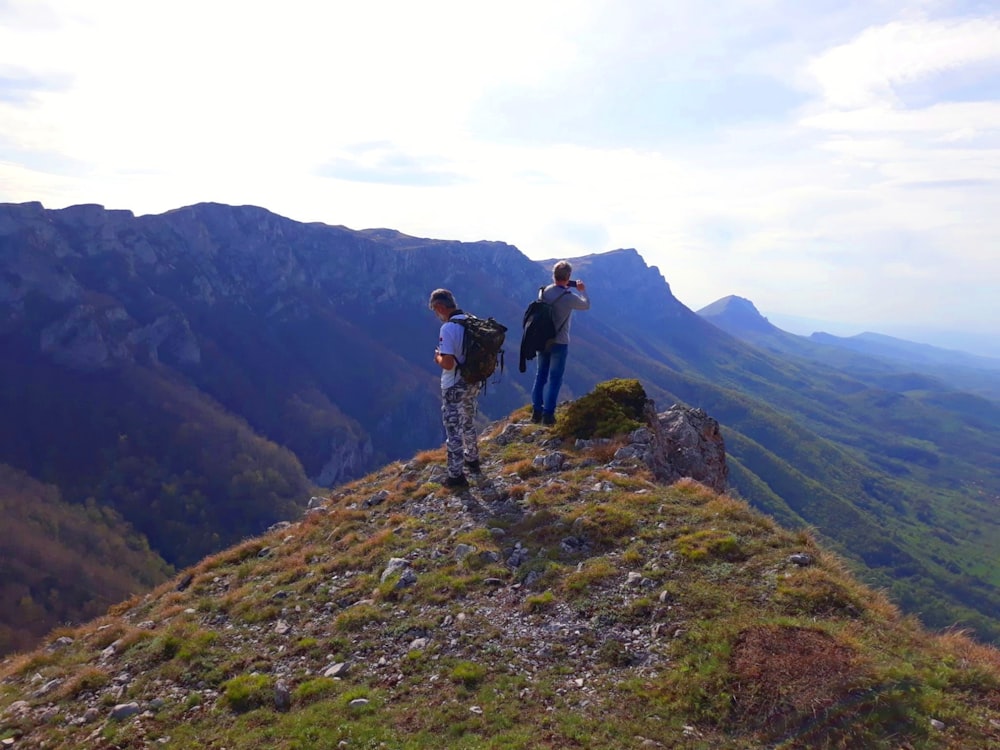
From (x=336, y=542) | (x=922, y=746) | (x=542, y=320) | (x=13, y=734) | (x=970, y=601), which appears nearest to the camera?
(x=922, y=746)

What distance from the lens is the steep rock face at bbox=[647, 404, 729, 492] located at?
16.9m

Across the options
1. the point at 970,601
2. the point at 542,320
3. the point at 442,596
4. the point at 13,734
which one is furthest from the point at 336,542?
the point at 970,601

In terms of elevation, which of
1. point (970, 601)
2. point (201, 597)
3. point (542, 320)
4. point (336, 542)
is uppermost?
point (542, 320)

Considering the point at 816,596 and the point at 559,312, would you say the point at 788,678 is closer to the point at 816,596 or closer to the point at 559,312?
the point at 816,596

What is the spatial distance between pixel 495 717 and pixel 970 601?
245 m

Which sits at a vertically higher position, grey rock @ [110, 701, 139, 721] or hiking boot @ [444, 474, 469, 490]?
hiking boot @ [444, 474, 469, 490]

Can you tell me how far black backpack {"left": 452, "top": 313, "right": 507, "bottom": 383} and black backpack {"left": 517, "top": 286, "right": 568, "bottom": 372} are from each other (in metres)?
2.30

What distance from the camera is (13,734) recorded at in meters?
8.97

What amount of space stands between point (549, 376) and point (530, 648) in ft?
34.4

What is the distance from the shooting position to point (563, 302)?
17.0 m

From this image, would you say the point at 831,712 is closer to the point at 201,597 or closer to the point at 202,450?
the point at 201,597

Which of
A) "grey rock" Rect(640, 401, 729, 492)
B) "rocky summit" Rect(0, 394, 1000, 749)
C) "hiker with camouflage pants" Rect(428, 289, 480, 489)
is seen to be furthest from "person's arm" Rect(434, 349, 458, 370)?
"grey rock" Rect(640, 401, 729, 492)

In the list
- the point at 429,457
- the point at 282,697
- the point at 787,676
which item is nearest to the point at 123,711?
the point at 282,697

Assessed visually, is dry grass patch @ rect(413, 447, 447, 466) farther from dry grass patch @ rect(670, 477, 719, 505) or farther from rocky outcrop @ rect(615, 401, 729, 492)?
dry grass patch @ rect(670, 477, 719, 505)
